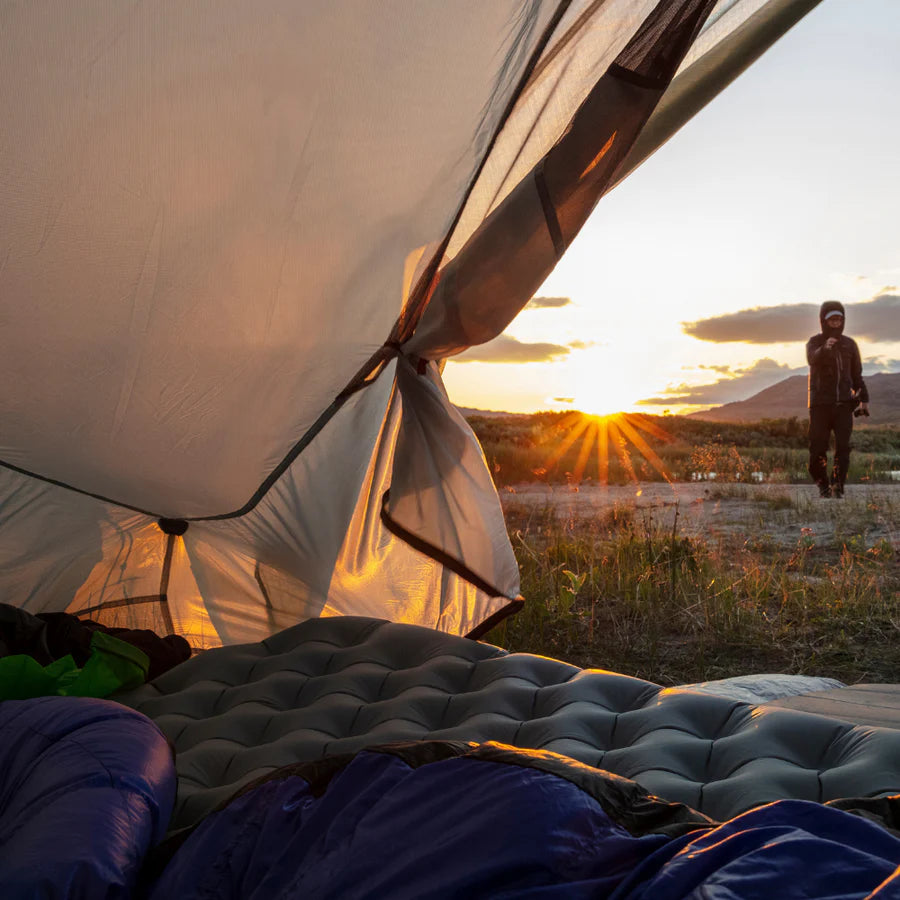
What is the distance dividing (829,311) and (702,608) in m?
4.40

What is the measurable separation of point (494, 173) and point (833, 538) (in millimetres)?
4020

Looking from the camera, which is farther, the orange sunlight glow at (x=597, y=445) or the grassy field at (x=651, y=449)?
the orange sunlight glow at (x=597, y=445)

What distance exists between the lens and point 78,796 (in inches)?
47.5

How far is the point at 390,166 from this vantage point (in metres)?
1.80

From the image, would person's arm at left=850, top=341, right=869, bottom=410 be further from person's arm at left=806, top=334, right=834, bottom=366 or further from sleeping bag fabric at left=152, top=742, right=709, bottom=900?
sleeping bag fabric at left=152, top=742, right=709, bottom=900

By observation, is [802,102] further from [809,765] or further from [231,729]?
[231,729]

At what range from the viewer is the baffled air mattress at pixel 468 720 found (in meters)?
1.34

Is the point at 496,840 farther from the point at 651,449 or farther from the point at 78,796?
the point at 651,449

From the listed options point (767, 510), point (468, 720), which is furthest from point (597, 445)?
point (468, 720)

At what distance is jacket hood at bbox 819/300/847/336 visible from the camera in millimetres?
6945

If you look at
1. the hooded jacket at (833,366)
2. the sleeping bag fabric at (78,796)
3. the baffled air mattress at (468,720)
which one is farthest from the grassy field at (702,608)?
the hooded jacket at (833,366)

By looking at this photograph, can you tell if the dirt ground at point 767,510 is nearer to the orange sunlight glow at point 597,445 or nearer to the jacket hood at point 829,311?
the jacket hood at point 829,311

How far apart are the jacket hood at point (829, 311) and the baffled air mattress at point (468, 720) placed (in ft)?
19.5

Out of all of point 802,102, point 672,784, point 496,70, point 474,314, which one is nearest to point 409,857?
point 672,784
